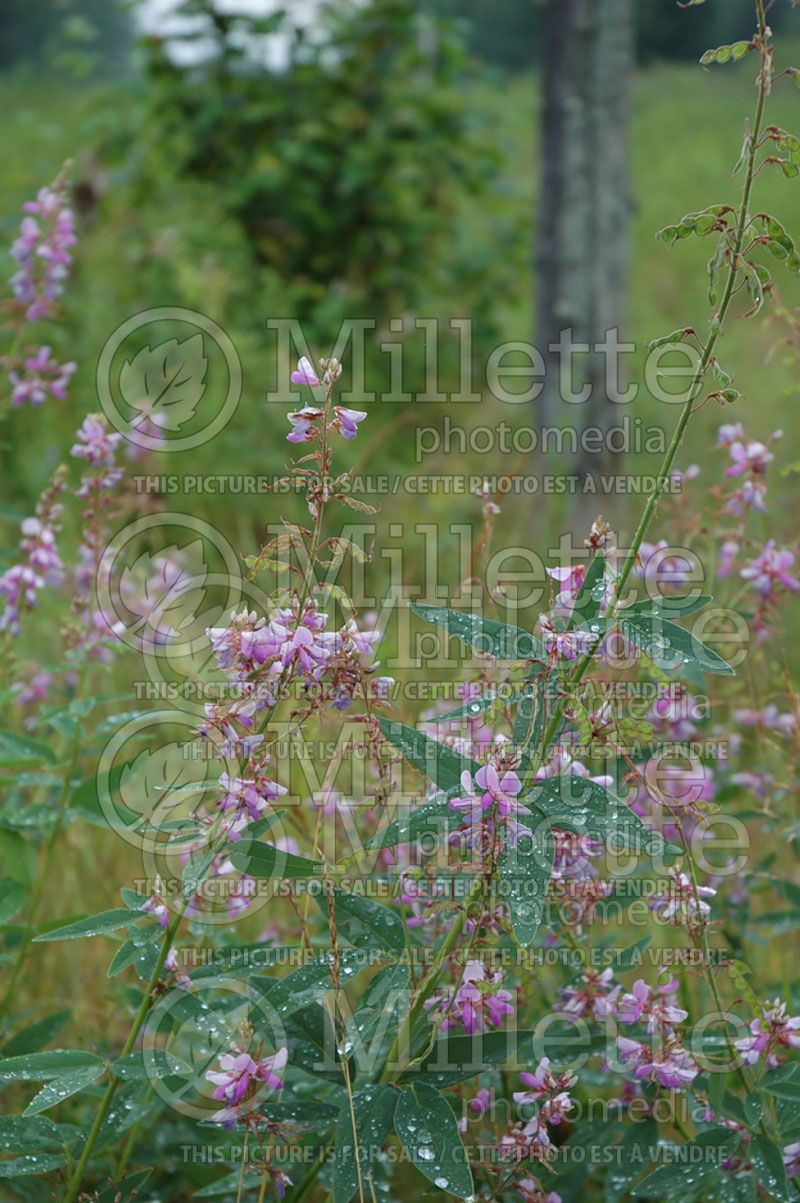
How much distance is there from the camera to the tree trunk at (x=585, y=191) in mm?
4188

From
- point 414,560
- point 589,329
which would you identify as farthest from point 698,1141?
point 589,329

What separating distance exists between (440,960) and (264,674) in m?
0.35

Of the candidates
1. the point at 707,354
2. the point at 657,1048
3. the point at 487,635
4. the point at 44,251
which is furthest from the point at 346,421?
the point at 44,251

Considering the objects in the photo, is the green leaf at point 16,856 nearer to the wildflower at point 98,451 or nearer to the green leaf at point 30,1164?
the green leaf at point 30,1164

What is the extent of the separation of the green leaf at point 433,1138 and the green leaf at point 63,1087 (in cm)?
32

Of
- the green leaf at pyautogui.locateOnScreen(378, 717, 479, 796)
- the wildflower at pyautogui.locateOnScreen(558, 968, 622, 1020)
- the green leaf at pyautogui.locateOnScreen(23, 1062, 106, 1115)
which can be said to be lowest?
the green leaf at pyautogui.locateOnScreen(23, 1062, 106, 1115)

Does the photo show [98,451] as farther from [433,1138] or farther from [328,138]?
[328,138]

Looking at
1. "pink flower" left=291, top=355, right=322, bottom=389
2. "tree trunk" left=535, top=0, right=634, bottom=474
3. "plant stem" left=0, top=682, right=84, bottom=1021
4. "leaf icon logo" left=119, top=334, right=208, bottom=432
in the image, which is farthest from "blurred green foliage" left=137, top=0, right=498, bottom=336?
"pink flower" left=291, top=355, right=322, bottom=389

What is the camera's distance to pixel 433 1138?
1200 mm

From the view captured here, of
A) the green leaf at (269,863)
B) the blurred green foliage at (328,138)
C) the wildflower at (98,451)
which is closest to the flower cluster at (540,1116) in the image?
the green leaf at (269,863)

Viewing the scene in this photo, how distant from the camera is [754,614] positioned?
1886 mm

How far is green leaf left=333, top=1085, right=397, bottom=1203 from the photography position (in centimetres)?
118

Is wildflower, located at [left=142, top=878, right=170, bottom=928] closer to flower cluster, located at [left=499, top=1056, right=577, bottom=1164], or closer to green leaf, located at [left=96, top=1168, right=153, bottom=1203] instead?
green leaf, located at [left=96, top=1168, right=153, bottom=1203]

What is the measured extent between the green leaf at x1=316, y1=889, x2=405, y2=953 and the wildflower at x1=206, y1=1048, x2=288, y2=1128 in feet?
0.54
